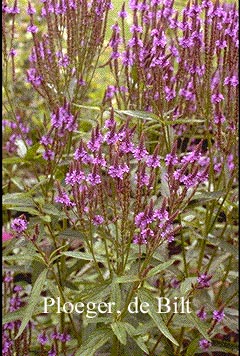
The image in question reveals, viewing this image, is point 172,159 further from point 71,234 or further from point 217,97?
point 71,234

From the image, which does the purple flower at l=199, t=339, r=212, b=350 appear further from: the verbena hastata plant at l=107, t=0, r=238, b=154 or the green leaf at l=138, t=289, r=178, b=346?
the verbena hastata plant at l=107, t=0, r=238, b=154

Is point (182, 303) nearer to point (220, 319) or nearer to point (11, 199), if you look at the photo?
point (220, 319)

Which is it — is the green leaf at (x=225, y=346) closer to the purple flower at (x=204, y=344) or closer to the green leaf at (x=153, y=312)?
the purple flower at (x=204, y=344)

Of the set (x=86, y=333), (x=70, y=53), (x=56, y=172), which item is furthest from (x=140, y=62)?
(x=86, y=333)

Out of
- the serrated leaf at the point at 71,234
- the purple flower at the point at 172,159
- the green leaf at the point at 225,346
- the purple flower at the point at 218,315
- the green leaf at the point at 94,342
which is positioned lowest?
the green leaf at the point at 225,346

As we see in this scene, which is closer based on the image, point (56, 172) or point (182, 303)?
point (182, 303)

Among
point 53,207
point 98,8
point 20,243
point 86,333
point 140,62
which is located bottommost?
point 86,333

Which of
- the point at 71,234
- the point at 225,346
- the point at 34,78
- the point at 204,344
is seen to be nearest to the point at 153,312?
the point at 71,234

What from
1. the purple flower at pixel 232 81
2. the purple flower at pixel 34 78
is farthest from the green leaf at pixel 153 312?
the purple flower at pixel 34 78

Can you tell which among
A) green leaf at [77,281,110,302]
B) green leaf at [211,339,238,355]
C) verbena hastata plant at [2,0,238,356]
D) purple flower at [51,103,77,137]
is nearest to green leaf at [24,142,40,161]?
verbena hastata plant at [2,0,238,356]
